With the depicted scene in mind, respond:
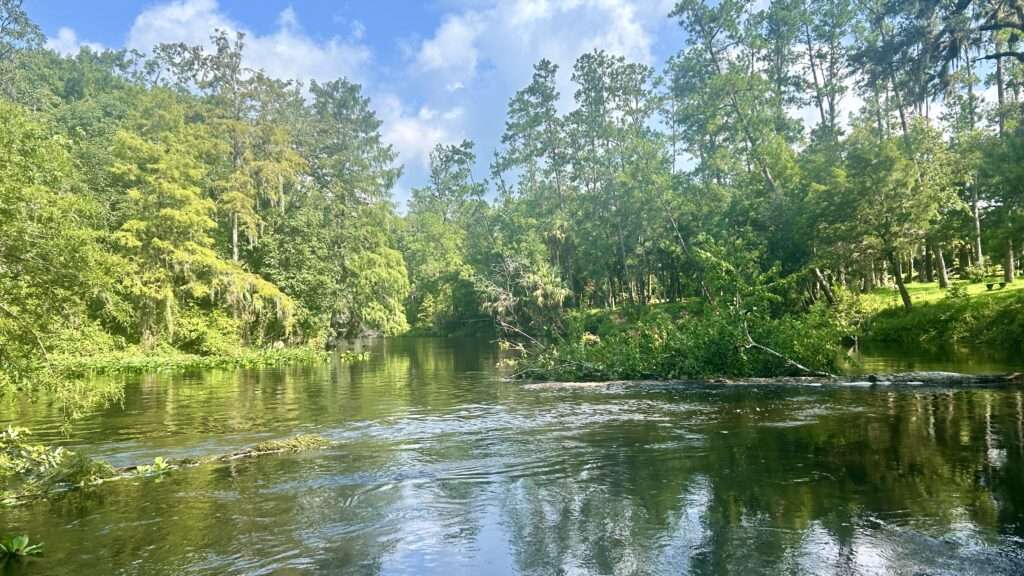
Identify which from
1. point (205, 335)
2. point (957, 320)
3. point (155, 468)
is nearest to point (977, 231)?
point (957, 320)

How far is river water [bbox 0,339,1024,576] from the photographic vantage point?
714 centimetres

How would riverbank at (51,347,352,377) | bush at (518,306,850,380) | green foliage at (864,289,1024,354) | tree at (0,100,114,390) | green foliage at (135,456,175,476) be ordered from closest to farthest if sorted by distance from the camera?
tree at (0,100,114,390), green foliage at (135,456,175,476), bush at (518,306,850,380), green foliage at (864,289,1024,354), riverbank at (51,347,352,377)

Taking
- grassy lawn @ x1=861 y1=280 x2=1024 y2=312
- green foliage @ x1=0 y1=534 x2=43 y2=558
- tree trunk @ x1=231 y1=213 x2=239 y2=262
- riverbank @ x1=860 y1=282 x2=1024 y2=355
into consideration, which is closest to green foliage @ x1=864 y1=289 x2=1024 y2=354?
riverbank @ x1=860 y1=282 x2=1024 y2=355

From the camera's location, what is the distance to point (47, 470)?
34.7 ft

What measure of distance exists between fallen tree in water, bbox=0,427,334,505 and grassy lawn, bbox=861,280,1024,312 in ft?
109

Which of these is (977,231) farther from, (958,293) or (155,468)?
(155,468)

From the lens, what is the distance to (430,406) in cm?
1891

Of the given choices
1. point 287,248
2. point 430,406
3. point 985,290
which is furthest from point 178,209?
point 985,290

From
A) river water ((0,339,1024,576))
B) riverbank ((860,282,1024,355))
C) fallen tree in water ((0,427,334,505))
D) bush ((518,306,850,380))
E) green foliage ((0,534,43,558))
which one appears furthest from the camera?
riverbank ((860,282,1024,355))

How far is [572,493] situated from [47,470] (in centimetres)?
826

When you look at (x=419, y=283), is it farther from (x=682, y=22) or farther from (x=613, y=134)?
(x=682, y=22)

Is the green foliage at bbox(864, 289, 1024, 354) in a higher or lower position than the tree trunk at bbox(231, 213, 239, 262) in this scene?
lower

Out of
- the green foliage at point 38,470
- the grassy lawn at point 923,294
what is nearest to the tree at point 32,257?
the green foliage at point 38,470

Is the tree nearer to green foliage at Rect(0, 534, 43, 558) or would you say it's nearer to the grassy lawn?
green foliage at Rect(0, 534, 43, 558)
